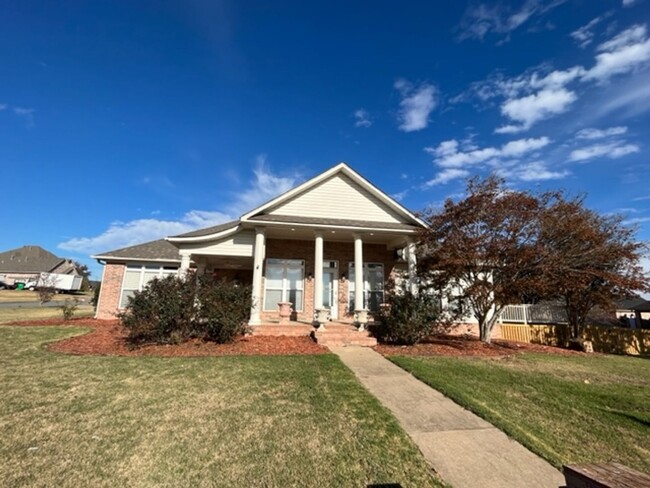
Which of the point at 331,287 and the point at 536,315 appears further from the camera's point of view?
the point at 536,315

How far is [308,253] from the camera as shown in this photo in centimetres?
1520

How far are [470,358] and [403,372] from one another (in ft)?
11.0

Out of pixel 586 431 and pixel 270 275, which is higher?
pixel 270 275

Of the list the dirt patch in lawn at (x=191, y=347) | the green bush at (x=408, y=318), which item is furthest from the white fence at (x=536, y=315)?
the dirt patch in lawn at (x=191, y=347)

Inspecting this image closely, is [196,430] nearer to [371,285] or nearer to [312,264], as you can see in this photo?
[312,264]

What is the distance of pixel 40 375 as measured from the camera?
6.42 m

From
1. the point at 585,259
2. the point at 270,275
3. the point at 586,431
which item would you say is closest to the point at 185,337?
the point at 270,275

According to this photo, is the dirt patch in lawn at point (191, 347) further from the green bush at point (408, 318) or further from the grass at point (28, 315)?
the grass at point (28, 315)

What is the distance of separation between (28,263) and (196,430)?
7235 centimetres

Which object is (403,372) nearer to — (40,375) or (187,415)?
(187,415)

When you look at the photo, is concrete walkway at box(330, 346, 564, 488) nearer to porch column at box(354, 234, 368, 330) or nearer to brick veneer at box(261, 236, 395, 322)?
porch column at box(354, 234, 368, 330)

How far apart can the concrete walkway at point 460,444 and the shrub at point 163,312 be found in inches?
243

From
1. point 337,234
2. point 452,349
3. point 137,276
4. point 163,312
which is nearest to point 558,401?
point 452,349

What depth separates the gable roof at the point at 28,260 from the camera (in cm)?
5419
